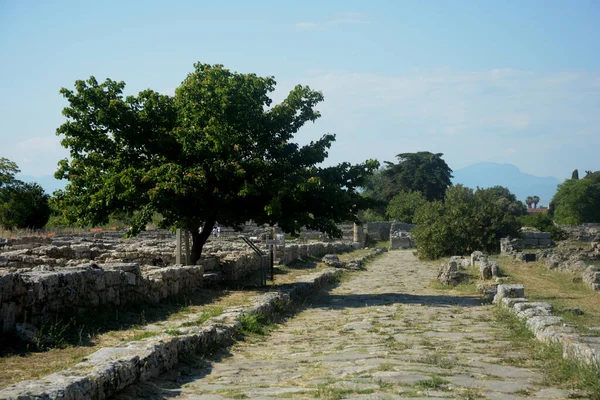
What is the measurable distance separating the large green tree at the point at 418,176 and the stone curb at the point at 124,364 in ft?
275

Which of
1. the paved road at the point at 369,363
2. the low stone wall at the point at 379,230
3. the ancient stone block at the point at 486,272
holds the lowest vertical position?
the paved road at the point at 369,363

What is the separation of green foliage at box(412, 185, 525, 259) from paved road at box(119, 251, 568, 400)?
20.2m

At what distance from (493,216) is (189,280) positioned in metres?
24.2

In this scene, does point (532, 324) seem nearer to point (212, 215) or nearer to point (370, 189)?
point (212, 215)

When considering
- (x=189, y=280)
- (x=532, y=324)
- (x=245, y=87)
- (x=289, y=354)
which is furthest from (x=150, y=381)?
(x=245, y=87)

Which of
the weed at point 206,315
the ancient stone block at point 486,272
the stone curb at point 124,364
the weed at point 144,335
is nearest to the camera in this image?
the stone curb at point 124,364

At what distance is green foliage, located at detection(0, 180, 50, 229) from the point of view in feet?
154

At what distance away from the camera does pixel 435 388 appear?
6887mm

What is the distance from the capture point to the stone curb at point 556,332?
778 cm

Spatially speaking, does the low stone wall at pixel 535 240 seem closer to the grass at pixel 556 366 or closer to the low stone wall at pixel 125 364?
the grass at pixel 556 366

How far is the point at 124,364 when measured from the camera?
659 cm

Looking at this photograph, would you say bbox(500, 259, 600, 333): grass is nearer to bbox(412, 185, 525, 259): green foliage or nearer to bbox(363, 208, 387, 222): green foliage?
bbox(412, 185, 525, 259): green foliage

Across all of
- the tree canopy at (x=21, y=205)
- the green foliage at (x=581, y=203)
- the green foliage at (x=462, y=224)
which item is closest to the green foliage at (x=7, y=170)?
the tree canopy at (x=21, y=205)

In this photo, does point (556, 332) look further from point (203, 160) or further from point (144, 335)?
point (203, 160)
